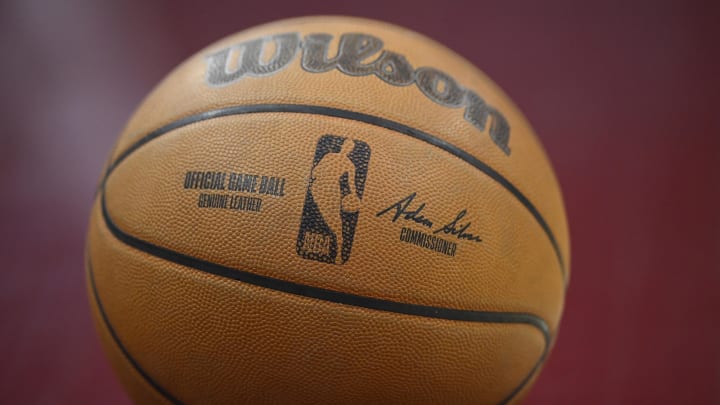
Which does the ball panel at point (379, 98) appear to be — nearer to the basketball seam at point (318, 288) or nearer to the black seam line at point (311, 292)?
the basketball seam at point (318, 288)

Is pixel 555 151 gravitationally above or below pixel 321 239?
above

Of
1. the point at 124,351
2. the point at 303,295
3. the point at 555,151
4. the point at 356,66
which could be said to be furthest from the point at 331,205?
the point at 555,151

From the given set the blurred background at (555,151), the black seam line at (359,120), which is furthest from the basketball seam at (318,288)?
the blurred background at (555,151)

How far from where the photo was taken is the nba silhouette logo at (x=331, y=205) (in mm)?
679

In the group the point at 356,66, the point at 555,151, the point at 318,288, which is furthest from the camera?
the point at 555,151

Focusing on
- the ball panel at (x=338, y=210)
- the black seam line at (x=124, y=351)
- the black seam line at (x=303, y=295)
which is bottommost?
the black seam line at (x=124, y=351)

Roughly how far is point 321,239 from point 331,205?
0.04 metres

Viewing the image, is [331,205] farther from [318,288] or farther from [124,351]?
[124,351]

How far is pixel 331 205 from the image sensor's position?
2.24 ft

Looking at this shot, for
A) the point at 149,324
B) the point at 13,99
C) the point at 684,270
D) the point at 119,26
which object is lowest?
the point at 149,324

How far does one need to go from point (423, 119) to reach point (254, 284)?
31 cm

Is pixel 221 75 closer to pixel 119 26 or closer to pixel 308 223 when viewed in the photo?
pixel 308 223

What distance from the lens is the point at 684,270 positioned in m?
1.51

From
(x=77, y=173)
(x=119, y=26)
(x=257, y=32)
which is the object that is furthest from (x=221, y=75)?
(x=119, y=26)
